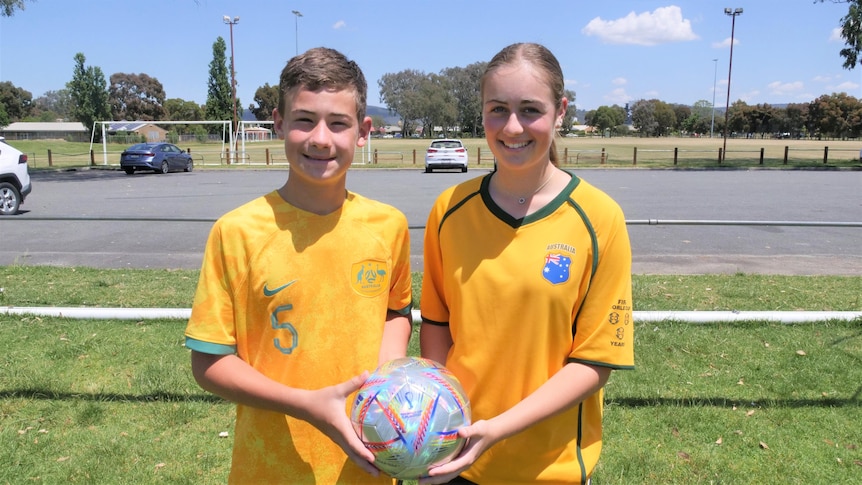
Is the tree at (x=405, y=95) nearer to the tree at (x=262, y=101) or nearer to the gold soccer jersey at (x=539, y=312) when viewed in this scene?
the tree at (x=262, y=101)

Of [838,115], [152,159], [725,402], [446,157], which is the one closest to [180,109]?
[152,159]

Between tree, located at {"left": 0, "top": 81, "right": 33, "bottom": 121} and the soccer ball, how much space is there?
448 feet

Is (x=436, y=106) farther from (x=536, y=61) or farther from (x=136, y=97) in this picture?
(x=536, y=61)

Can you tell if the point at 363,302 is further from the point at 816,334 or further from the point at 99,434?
the point at 816,334

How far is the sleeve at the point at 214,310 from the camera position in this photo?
1735 millimetres

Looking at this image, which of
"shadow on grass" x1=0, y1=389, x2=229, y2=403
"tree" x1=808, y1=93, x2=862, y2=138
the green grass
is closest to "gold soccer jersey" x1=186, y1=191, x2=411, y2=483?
the green grass

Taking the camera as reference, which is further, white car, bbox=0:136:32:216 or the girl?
white car, bbox=0:136:32:216

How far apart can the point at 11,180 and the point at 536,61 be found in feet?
51.4

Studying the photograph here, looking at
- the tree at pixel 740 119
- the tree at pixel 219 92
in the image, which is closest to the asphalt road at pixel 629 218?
the tree at pixel 219 92

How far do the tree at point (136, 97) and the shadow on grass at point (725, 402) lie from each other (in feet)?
428

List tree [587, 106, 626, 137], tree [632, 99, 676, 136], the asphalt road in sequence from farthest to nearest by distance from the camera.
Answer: tree [587, 106, 626, 137], tree [632, 99, 676, 136], the asphalt road

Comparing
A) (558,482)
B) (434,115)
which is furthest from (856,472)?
(434,115)

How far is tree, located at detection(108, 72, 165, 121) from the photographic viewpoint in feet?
396

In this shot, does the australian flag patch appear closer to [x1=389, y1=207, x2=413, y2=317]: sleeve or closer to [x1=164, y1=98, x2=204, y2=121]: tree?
[x1=389, y1=207, x2=413, y2=317]: sleeve
